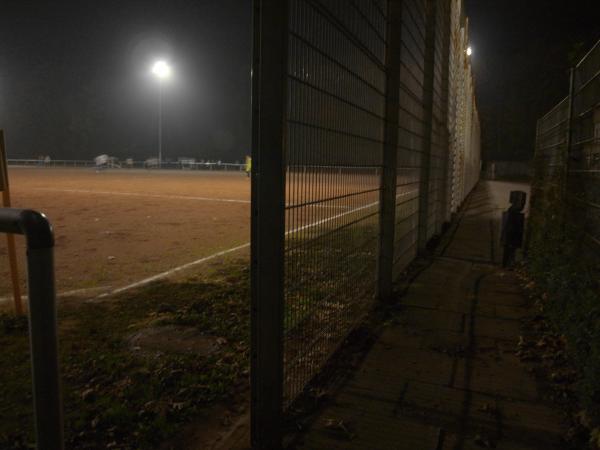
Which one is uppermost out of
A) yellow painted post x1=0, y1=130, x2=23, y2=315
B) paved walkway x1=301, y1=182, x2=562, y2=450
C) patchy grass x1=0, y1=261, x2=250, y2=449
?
yellow painted post x1=0, y1=130, x2=23, y2=315

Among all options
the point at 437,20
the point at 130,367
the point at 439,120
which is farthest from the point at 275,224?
the point at 439,120

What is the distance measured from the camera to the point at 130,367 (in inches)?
141

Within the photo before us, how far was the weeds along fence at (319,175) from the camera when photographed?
225cm

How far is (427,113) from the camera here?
7.25 metres

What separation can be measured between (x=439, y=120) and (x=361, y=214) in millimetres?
5452

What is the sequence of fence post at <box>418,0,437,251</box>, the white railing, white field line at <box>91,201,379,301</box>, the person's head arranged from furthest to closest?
the white railing < fence post at <box>418,0,437,251</box> < the person's head < white field line at <box>91,201,379,301</box>

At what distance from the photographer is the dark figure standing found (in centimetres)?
680

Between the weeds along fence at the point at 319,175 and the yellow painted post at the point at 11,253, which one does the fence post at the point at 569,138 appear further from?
the yellow painted post at the point at 11,253

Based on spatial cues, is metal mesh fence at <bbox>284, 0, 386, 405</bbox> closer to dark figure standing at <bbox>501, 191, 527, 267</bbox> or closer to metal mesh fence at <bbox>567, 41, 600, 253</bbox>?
metal mesh fence at <bbox>567, 41, 600, 253</bbox>

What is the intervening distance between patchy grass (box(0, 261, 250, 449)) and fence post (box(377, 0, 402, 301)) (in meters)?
1.50

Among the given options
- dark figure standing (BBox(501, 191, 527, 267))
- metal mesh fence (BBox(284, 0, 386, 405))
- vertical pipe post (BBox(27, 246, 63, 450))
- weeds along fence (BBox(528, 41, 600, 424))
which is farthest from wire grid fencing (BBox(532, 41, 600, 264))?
vertical pipe post (BBox(27, 246, 63, 450))

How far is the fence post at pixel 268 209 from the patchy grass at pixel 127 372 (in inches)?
28.7

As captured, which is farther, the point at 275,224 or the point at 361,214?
the point at 361,214

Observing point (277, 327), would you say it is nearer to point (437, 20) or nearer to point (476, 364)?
point (476, 364)
